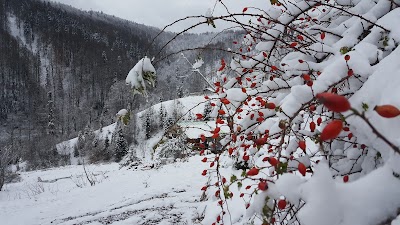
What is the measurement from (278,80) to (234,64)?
20.0 inches

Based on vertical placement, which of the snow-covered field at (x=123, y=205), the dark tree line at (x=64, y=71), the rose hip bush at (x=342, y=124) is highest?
the dark tree line at (x=64, y=71)

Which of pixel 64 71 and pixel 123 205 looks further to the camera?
pixel 64 71

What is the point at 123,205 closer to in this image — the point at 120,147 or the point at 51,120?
the point at 120,147

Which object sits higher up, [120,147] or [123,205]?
[120,147]

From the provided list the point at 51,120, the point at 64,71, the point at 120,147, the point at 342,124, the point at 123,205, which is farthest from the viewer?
the point at 64,71

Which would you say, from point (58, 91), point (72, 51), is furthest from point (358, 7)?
point (72, 51)

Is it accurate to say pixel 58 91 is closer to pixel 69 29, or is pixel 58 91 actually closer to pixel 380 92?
pixel 69 29

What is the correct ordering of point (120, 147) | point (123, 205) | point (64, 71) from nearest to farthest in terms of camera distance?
point (123, 205) < point (120, 147) < point (64, 71)

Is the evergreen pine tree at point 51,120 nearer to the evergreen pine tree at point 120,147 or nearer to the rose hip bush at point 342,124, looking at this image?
the evergreen pine tree at point 120,147

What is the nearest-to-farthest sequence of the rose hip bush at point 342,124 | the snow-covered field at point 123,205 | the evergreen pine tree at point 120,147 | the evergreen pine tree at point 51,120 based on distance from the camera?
1. the rose hip bush at point 342,124
2. the snow-covered field at point 123,205
3. the evergreen pine tree at point 120,147
4. the evergreen pine tree at point 51,120

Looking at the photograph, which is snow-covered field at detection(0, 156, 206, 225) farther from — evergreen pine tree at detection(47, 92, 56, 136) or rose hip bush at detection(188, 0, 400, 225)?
evergreen pine tree at detection(47, 92, 56, 136)

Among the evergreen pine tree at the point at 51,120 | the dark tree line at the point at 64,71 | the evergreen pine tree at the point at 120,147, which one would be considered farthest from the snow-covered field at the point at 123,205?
the evergreen pine tree at the point at 51,120

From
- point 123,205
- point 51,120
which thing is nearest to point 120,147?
point 123,205

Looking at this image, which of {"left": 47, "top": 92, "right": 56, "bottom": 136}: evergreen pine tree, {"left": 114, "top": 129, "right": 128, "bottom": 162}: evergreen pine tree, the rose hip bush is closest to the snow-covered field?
the rose hip bush
